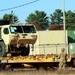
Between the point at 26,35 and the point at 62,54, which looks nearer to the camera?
Answer: the point at 62,54

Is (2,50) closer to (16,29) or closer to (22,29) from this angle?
(16,29)

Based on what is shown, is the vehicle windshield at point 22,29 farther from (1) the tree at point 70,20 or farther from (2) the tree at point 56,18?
(2) the tree at point 56,18

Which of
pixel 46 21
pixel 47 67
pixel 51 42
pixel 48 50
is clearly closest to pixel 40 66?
pixel 47 67

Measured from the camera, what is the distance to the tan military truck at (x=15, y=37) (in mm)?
25562

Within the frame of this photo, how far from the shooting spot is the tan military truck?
2556 centimetres

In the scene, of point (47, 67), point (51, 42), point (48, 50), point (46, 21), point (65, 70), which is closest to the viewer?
point (65, 70)

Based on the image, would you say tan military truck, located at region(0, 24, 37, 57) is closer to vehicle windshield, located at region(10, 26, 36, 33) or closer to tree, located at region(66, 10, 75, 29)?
vehicle windshield, located at region(10, 26, 36, 33)

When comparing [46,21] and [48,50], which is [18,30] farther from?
[46,21]

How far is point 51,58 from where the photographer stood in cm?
2220

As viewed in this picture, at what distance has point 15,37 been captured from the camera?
2556 cm

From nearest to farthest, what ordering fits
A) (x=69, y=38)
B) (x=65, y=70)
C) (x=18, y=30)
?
(x=65, y=70) < (x=18, y=30) < (x=69, y=38)

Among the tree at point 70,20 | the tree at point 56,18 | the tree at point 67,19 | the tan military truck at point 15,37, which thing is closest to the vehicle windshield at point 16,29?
the tan military truck at point 15,37

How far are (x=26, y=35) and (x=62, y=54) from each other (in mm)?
4537

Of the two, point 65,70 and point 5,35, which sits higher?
point 5,35
